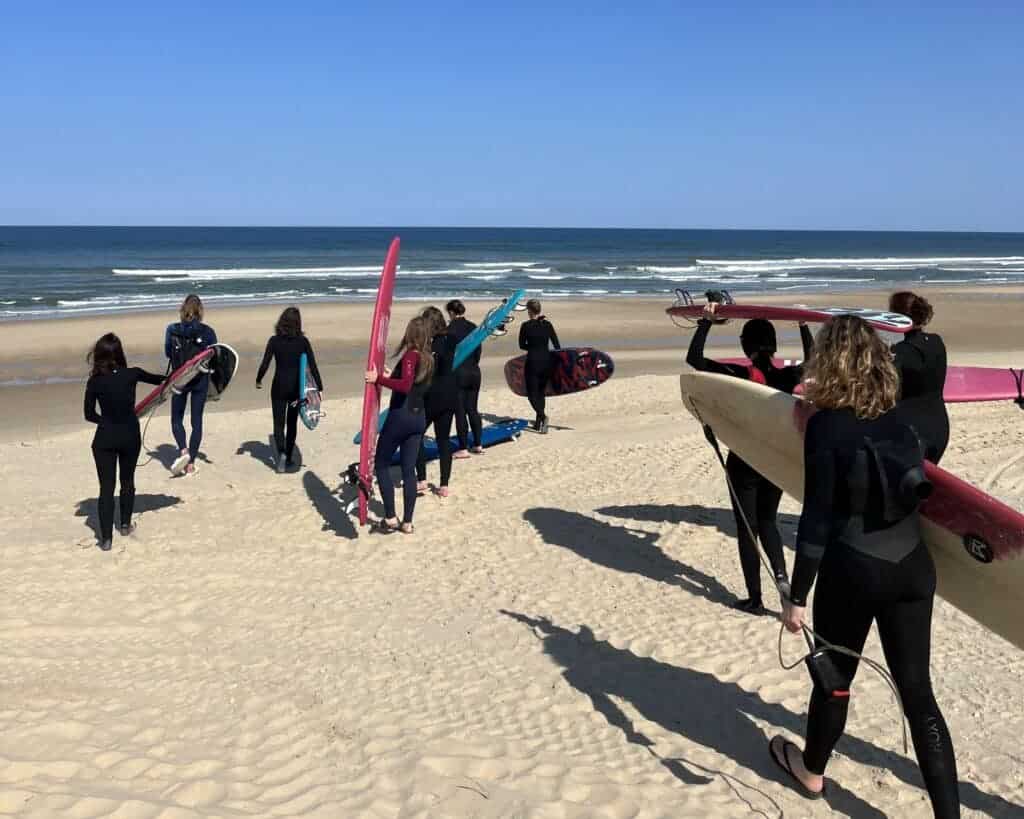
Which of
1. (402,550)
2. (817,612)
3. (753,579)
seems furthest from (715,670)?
(402,550)

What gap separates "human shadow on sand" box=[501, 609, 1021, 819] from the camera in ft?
11.3

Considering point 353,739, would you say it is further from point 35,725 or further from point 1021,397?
point 1021,397

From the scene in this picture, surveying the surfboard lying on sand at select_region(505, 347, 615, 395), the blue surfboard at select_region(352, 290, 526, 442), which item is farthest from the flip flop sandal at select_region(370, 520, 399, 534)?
the surfboard lying on sand at select_region(505, 347, 615, 395)

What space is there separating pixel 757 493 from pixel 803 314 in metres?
1.00

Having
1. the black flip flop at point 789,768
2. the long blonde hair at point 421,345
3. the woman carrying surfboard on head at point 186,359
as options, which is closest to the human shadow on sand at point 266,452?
the woman carrying surfboard on head at point 186,359

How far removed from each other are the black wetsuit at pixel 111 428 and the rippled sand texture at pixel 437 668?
401 mm

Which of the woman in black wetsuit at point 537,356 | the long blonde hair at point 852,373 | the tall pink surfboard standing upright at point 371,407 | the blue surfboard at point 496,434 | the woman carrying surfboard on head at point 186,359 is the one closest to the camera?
the long blonde hair at point 852,373

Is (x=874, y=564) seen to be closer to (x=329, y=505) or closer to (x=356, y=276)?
(x=329, y=505)

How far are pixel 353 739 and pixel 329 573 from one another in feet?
7.16

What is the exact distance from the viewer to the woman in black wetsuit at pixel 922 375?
487 centimetres

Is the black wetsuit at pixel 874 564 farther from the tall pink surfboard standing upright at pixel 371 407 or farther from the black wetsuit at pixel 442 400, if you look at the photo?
the black wetsuit at pixel 442 400

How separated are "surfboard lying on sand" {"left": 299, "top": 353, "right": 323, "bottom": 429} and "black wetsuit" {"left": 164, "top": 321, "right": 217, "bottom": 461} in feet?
2.67

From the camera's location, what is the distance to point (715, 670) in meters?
4.47

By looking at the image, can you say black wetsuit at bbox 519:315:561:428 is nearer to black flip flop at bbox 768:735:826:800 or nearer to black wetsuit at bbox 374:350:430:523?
black wetsuit at bbox 374:350:430:523
